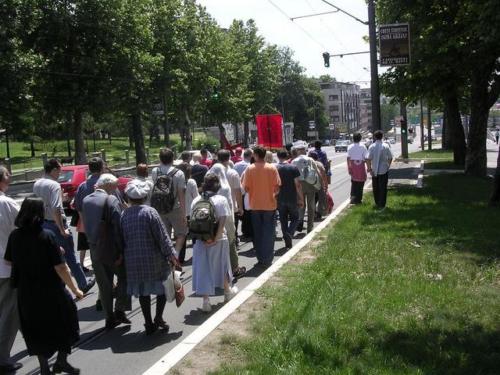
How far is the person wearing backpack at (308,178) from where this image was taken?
40.5 ft

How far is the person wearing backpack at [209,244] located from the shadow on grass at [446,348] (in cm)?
223

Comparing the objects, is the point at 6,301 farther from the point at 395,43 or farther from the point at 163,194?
the point at 395,43

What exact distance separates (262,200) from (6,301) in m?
4.39

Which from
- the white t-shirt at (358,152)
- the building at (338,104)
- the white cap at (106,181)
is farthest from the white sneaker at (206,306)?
the building at (338,104)

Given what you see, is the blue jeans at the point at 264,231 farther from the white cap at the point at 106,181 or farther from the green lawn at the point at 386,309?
the white cap at the point at 106,181

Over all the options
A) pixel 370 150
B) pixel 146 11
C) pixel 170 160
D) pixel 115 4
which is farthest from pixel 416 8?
pixel 146 11

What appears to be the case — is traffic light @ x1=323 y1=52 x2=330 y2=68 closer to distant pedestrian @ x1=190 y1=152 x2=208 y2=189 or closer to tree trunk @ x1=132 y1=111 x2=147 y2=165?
tree trunk @ x1=132 y1=111 x2=147 y2=165

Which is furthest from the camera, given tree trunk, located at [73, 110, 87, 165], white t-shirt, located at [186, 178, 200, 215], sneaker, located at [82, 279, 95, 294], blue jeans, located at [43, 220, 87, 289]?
tree trunk, located at [73, 110, 87, 165]

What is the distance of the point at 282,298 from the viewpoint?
6910 millimetres

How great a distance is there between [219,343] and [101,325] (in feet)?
6.31

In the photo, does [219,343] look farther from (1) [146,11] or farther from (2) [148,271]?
(1) [146,11]

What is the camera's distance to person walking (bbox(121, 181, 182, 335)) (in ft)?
20.6

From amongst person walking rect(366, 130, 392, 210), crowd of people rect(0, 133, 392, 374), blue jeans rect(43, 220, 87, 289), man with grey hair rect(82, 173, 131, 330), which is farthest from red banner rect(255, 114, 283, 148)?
man with grey hair rect(82, 173, 131, 330)

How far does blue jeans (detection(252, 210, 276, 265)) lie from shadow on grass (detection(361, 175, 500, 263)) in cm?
232
